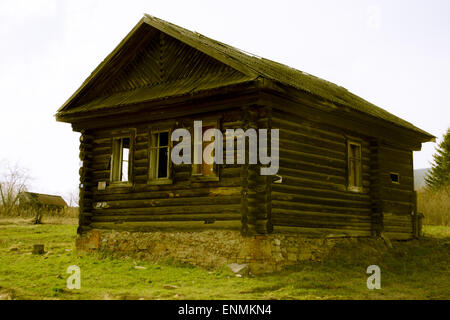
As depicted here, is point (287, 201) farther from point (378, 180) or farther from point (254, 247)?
point (378, 180)

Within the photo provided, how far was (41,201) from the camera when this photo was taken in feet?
137

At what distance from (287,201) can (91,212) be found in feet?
21.0

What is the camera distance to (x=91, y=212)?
621 inches

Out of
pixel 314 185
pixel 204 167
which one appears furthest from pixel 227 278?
pixel 314 185

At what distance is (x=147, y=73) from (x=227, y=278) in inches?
273

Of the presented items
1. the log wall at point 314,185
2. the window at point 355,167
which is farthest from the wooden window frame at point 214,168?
the window at point 355,167

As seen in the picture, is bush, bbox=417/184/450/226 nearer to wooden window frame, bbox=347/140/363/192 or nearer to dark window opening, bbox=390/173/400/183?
dark window opening, bbox=390/173/400/183

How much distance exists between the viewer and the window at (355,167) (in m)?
15.5
